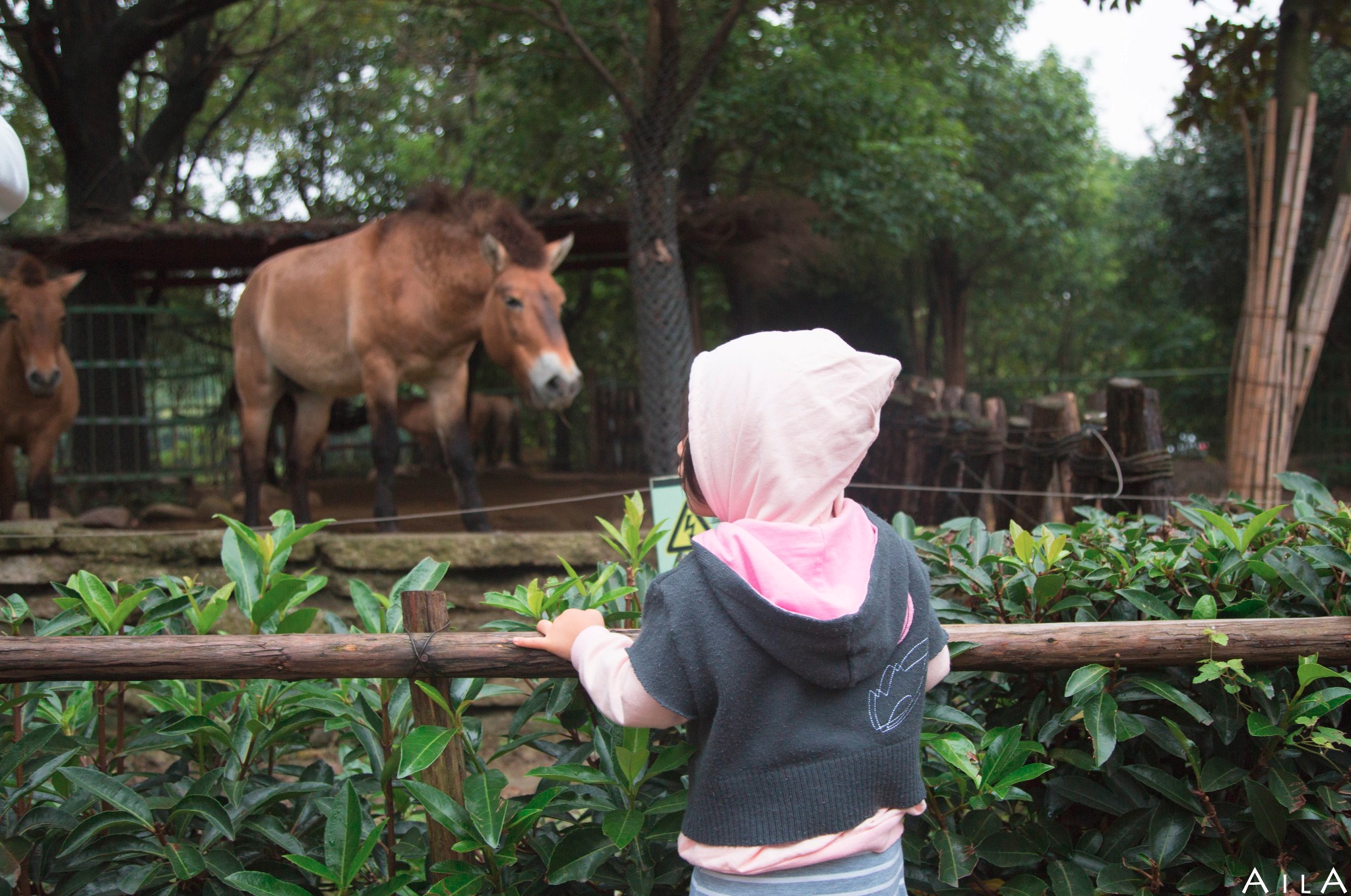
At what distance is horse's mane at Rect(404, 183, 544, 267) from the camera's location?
16.3 feet

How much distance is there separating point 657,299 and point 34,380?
3.53 m

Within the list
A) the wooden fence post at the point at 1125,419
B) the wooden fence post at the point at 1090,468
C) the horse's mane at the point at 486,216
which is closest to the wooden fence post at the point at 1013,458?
the wooden fence post at the point at 1090,468

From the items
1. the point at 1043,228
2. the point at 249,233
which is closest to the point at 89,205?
the point at 249,233

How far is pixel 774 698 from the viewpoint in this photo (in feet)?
4.68

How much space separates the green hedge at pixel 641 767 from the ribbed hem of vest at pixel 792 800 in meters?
0.36

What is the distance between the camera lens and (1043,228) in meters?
14.6

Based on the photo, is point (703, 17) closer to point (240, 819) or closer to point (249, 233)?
point (249, 233)

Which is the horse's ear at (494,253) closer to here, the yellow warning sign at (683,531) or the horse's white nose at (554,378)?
the horse's white nose at (554,378)

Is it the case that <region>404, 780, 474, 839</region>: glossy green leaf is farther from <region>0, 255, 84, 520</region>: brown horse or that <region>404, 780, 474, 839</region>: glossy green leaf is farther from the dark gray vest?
<region>0, 255, 84, 520</region>: brown horse

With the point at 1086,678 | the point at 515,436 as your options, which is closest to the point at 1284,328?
the point at 1086,678

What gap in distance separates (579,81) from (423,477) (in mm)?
4233

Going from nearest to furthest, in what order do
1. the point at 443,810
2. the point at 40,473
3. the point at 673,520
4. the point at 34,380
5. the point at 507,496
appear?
1. the point at 443,810
2. the point at 673,520
3. the point at 34,380
4. the point at 40,473
5. the point at 507,496

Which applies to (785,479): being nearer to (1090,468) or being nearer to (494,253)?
(1090,468)

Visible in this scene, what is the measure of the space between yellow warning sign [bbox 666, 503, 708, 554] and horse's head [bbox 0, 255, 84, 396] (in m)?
4.25
